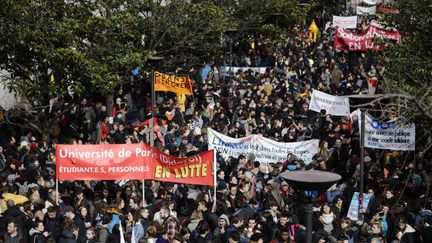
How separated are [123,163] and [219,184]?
1.97 meters

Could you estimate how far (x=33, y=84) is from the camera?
2148 centimetres

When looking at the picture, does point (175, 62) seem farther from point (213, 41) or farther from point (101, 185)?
point (101, 185)

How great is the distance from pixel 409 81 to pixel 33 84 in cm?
944

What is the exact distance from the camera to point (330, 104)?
22938 millimetres

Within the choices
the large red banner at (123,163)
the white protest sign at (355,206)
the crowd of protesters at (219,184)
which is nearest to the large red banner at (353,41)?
the crowd of protesters at (219,184)

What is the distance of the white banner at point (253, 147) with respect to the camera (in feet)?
64.2

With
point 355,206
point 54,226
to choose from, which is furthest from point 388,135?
point 54,226

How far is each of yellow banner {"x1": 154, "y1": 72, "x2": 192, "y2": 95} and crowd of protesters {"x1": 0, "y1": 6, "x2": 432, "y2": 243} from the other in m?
0.41

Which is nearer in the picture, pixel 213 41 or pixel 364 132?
pixel 364 132

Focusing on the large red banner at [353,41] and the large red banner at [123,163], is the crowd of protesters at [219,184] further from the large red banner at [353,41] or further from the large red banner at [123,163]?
the large red banner at [353,41]

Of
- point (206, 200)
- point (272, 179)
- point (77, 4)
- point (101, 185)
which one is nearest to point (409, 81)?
point (272, 179)

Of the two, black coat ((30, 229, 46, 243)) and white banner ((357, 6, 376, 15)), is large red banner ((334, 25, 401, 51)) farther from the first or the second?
black coat ((30, 229, 46, 243))

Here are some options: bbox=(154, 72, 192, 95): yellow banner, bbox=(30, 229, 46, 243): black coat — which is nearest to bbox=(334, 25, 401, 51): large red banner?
bbox=(154, 72, 192, 95): yellow banner

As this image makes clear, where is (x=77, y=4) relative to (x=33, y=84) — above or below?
above
